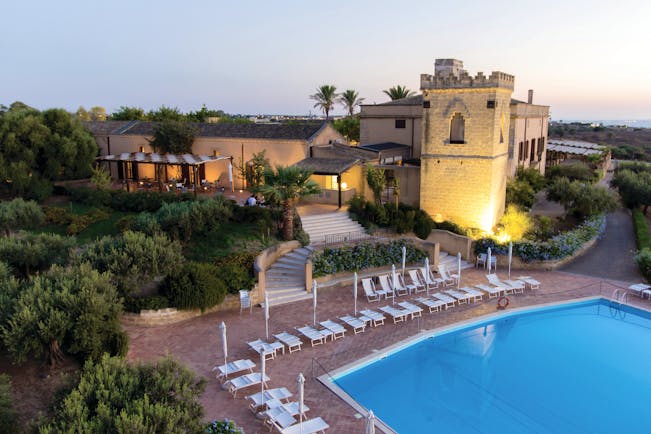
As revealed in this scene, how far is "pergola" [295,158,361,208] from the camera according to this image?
24781 millimetres

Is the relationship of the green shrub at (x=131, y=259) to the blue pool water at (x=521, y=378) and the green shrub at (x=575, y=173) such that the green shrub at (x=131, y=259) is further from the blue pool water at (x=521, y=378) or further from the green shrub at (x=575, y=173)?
the green shrub at (x=575, y=173)

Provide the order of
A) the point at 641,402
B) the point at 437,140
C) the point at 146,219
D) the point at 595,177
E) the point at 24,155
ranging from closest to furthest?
the point at 641,402 → the point at 146,219 → the point at 437,140 → the point at 24,155 → the point at 595,177

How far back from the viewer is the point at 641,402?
1236 cm

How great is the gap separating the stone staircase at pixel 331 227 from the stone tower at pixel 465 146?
14.4ft

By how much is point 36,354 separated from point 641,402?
1471cm

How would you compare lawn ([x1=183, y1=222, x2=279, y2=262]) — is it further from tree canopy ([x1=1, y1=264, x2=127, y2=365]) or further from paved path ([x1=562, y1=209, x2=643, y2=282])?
paved path ([x1=562, y1=209, x2=643, y2=282])

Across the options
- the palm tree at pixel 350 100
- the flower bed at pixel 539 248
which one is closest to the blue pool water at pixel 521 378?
the flower bed at pixel 539 248

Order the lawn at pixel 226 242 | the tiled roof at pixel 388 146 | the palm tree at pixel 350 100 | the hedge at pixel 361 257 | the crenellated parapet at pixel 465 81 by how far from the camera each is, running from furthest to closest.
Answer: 1. the palm tree at pixel 350 100
2. the tiled roof at pixel 388 146
3. the crenellated parapet at pixel 465 81
4. the lawn at pixel 226 242
5. the hedge at pixel 361 257

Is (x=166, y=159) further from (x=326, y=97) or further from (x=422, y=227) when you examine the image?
(x=326, y=97)

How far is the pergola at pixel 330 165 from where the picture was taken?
81.3 ft

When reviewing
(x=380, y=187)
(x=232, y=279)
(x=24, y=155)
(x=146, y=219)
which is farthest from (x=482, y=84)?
(x=24, y=155)

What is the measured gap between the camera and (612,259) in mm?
22766

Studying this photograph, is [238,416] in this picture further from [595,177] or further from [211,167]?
[595,177]

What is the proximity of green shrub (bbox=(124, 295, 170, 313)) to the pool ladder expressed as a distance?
51.5ft
